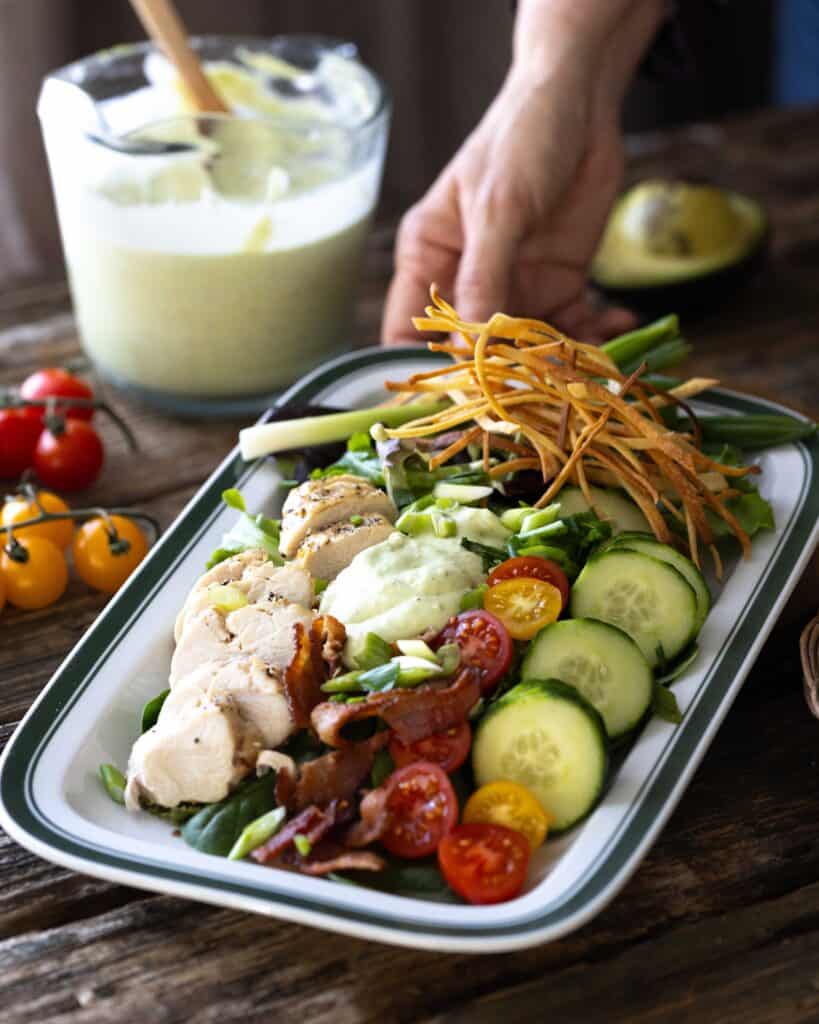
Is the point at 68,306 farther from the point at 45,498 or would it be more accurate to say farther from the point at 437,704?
the point at 437,704

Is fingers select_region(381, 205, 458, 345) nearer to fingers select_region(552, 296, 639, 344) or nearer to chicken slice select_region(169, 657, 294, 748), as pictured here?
fingers select_region(552, 296, 639, 344)

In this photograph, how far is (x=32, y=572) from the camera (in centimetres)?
262

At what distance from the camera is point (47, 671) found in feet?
8.20

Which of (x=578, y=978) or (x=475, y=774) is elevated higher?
(x=475, y=774)

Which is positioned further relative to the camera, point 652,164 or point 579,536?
point 652,164

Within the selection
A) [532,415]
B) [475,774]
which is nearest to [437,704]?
[475,774]

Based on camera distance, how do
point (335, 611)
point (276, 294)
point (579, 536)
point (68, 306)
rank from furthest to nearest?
point (68, 306) → point (276, 294) → point (579, 536) → point (335, 611)

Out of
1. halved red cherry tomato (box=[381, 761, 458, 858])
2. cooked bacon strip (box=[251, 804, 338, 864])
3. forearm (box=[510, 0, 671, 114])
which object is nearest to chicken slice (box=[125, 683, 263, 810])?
Answer: cooked bacon strip (box=[251, 804, 338, 864])

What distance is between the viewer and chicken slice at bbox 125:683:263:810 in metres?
1.87

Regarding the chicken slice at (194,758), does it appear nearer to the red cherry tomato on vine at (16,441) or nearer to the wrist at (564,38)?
the red cherry tomato on vine at (16,441)

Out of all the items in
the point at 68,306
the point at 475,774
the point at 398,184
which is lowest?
the point at 398,184

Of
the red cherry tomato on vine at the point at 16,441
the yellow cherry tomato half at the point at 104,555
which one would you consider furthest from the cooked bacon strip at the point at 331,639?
the red cherry tomato on vine at the point at 16,441

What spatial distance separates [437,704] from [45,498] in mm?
1279

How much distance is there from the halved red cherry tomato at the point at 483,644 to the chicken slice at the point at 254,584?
28 centimetres
